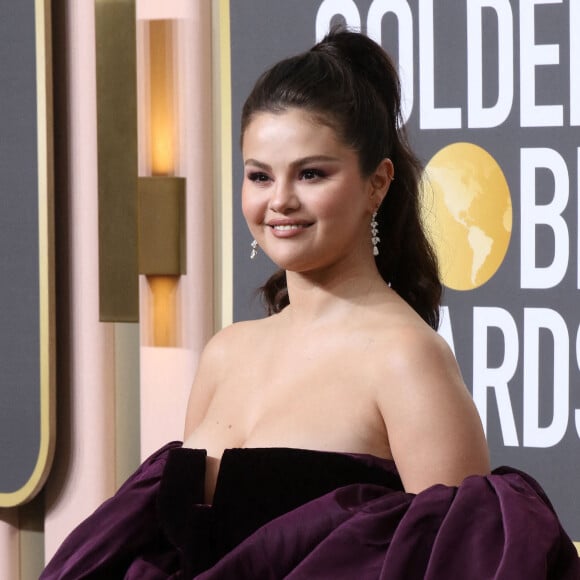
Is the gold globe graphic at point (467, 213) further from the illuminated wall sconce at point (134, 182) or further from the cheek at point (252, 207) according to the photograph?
the cheek at point (252, 207)

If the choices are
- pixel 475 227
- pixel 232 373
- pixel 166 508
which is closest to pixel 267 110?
pixel 232 373

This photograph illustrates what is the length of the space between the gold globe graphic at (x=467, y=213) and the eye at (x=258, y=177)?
619 mm

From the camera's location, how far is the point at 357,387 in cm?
106

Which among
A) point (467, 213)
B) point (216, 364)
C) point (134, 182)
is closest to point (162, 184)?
point (134, 182)

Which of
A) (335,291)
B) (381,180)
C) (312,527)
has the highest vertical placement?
(381,180)

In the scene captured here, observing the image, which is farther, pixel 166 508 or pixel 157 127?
pixel 157 127

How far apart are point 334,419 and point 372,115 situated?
0.29 metres

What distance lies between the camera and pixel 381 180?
44.9 inches

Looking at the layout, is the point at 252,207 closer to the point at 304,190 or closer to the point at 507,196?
the point at 304,190

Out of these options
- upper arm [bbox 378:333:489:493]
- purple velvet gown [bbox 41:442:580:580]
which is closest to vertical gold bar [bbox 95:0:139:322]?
purple velvet gown [bbox 41:442:580:580]

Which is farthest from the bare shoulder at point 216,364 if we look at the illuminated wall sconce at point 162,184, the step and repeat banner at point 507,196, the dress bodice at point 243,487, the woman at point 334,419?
the illuminated wall sconce at point 162,184

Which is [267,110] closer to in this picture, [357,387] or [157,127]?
[357,387]

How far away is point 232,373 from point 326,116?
0.92ft

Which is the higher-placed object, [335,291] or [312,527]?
[335,291]
